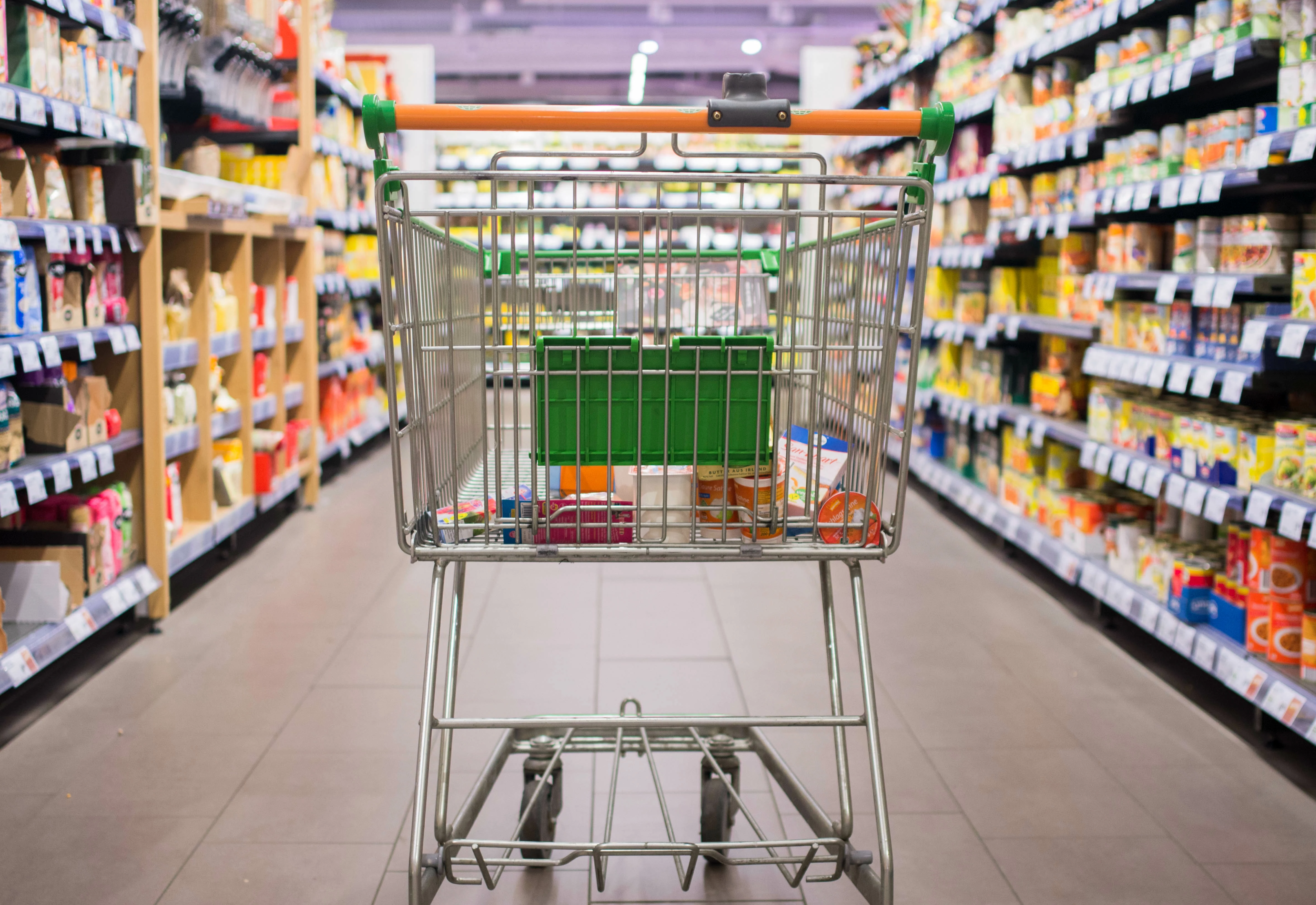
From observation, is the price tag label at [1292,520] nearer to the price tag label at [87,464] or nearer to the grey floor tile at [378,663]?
the grey floor tile at [378,663]

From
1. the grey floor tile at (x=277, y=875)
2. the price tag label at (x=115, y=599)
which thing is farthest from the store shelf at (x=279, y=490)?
the grey floor tile at (x=277, y=875)

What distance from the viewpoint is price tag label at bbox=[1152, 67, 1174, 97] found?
319cm

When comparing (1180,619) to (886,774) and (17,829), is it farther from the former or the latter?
(17,829)

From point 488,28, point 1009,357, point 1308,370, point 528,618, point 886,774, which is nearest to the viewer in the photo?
point 886,774

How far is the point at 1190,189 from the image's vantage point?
3.04 metres

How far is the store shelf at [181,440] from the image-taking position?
364 cm

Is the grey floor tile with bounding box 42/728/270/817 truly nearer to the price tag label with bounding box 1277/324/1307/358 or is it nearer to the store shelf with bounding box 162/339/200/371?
the store shelf with bounding box 162/339/200/371

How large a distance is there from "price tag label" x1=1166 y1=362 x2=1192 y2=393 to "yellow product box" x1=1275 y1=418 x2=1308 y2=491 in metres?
0.39

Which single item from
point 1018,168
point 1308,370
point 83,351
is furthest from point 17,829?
point 1018,168

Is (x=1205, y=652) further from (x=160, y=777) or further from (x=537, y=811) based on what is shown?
(x=160, y=777)

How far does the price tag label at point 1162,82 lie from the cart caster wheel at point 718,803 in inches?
89.6

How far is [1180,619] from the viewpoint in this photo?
3057 millimetres

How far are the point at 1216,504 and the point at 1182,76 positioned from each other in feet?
3.84

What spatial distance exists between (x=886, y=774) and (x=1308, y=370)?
1460 millimetres
